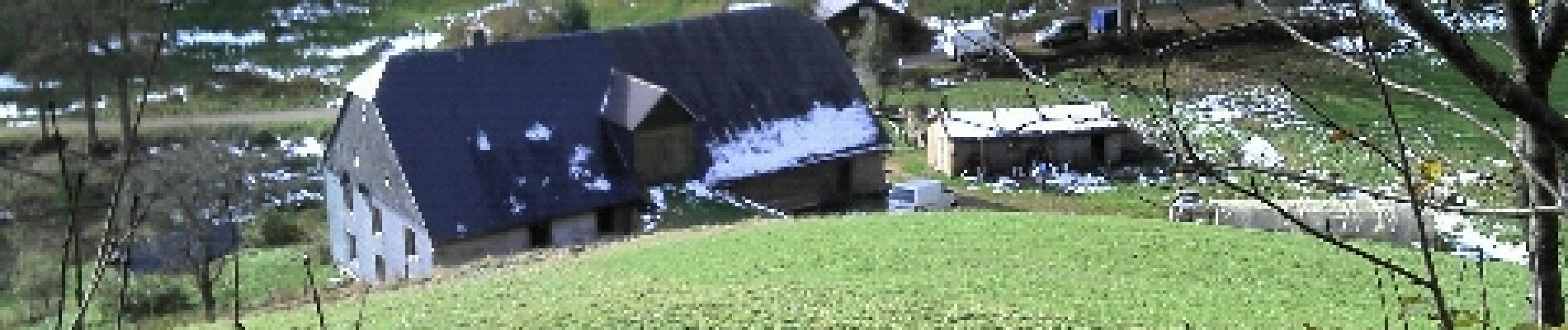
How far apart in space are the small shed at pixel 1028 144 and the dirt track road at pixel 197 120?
19294mm

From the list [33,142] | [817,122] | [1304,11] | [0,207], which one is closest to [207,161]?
[0,207]

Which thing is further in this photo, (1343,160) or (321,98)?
(321,98)

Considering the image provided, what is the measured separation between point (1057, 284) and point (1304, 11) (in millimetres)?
8128

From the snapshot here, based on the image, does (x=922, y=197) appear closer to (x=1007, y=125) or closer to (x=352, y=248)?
(x=1007, y=125)

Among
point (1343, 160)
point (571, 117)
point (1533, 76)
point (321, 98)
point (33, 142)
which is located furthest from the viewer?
point (321, 98)

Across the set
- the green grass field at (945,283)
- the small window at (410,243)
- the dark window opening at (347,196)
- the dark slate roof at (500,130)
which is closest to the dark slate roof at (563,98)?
the dark slate roof at (500,130)

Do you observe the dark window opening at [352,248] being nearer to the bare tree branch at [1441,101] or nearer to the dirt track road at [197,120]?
the dirt track road at [197,120]

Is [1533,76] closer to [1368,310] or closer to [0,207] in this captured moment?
[1368,310]

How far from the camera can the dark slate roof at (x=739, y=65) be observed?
30156 mm

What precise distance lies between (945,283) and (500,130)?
14205mm

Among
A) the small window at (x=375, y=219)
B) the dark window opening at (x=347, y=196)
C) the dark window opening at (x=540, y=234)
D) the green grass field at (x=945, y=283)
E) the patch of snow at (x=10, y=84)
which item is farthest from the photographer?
the patch of snow at (x=10, y=84)

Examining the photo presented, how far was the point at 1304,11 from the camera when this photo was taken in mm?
7781

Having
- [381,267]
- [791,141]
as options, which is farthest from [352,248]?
[791,141]

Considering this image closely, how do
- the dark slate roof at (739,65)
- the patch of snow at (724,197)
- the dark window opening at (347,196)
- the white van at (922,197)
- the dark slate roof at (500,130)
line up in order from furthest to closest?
the dark slate roof at (739,65), the dark window opening at (347,196), the white van at (922,197), the patch of snow at (724,197), the dark slate roof at (500,130)
